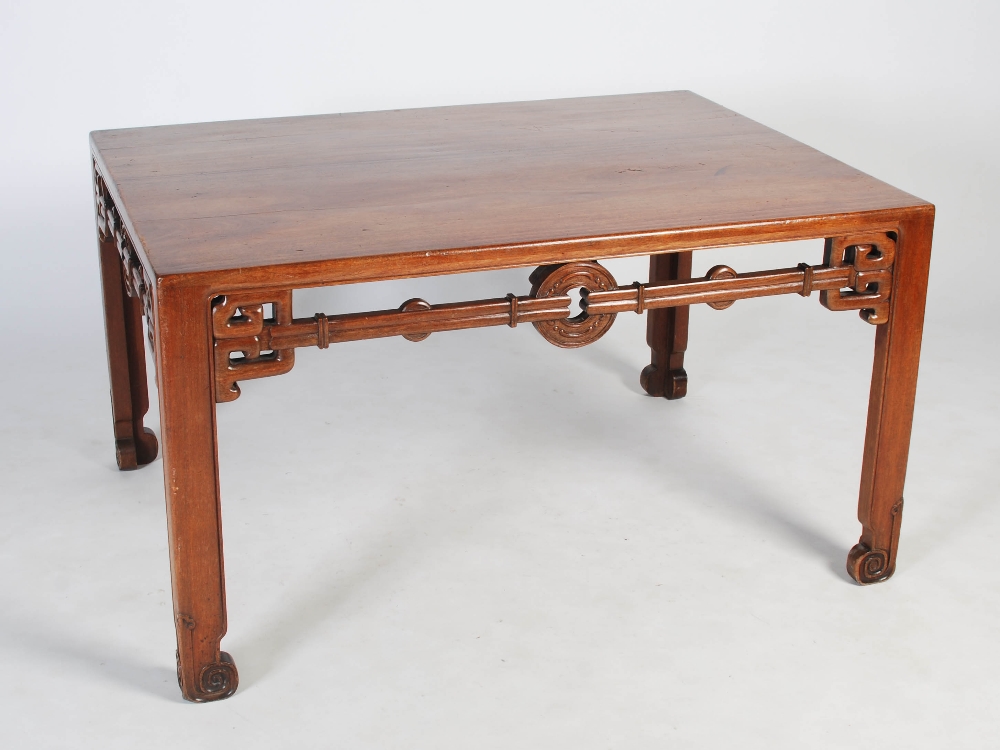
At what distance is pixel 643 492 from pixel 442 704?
859 mm

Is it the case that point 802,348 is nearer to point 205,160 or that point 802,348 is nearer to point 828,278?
point 828,278

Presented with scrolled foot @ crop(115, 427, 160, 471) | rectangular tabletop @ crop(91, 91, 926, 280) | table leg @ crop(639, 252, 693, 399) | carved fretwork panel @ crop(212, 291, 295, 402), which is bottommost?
scrolled foot @ crop(115, 427, 160, 471)

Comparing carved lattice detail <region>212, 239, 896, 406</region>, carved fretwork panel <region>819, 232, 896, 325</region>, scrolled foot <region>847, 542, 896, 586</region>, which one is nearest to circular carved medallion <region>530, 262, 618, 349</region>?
carved lattice detail <region>212, 239, 896, 406</region>

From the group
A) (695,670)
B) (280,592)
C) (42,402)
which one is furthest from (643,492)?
(42,402)

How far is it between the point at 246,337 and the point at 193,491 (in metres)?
0.27

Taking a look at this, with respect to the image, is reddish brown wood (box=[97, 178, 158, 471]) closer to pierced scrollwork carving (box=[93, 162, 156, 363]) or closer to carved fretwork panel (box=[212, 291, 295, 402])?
pierced scrollwork carving (box=[93, 162, 156, 363])

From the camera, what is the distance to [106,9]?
3598 mm

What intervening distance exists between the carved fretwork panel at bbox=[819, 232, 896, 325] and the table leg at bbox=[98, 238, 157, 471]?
146cm

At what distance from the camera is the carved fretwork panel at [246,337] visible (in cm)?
207

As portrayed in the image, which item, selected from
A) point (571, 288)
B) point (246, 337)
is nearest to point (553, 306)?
point (571, 288)

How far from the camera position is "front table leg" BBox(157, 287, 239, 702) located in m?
2.04

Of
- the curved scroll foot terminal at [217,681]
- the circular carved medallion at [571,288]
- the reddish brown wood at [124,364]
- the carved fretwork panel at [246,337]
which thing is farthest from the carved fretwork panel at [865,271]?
the reddish brown wood at [124,364]

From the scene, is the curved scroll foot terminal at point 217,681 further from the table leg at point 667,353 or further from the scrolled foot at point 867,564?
the table leg at point 667,353

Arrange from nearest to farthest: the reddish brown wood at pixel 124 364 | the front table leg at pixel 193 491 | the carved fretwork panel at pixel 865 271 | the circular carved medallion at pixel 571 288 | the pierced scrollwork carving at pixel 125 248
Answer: the front table leg at pixel 193 491 → the pierced scrollwork carving at pixel 125 248 → the circular carved medallion at pixel 571 288 → the carved fretwork panel at pixel 865 271 → the reddish brown wood at pixel 124 364
